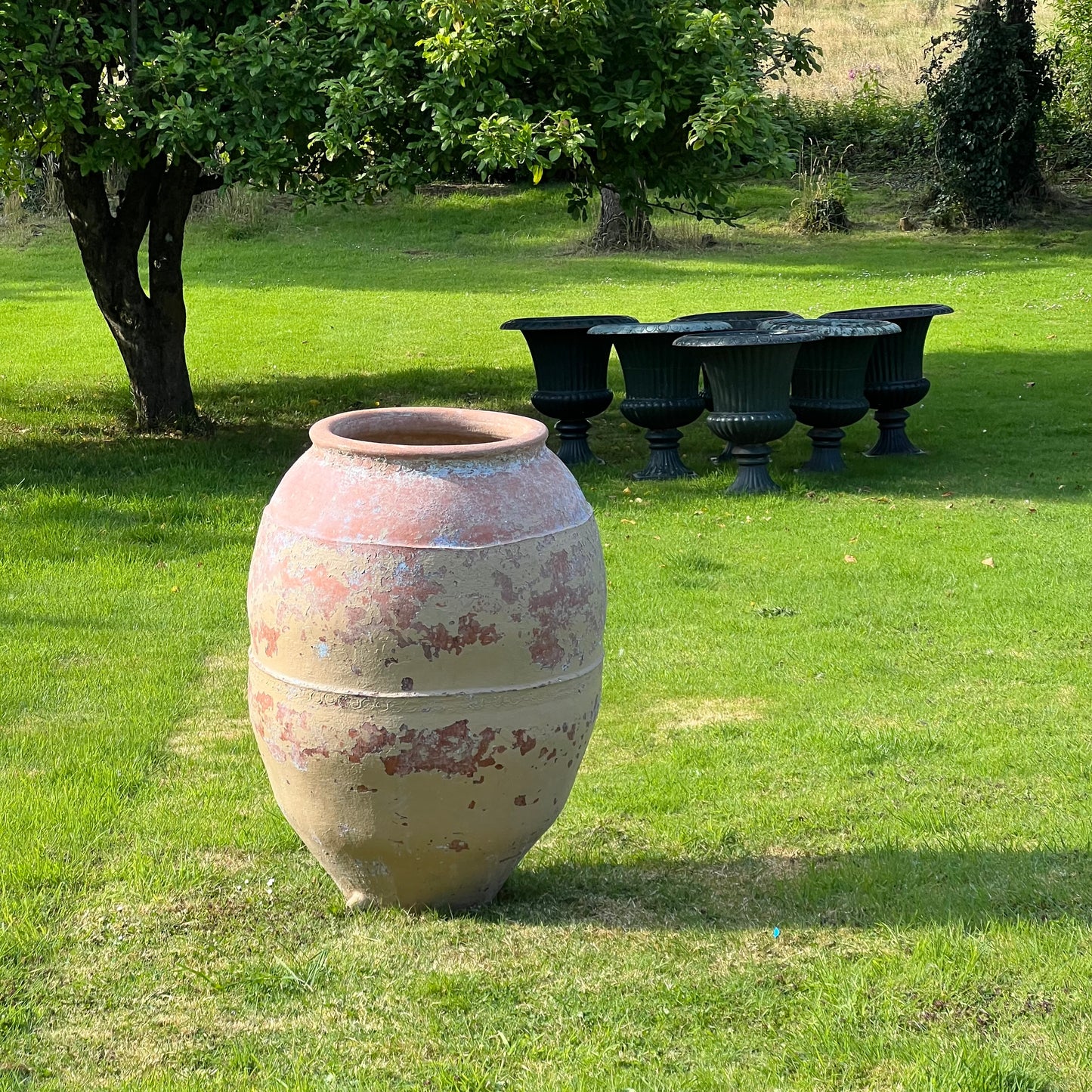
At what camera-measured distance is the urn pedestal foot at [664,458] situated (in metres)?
10.9

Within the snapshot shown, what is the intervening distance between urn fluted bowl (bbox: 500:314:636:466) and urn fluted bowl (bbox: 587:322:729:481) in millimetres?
383

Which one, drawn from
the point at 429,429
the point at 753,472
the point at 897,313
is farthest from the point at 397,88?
the point at 429,429

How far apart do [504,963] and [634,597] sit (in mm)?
3992

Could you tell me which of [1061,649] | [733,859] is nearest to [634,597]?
[1061,649]

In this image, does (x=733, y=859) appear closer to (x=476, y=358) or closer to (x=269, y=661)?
(x=269, y=661)

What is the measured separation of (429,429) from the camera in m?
4.63

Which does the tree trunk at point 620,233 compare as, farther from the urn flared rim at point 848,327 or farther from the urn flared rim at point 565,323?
the urn flared rim at point 848,327

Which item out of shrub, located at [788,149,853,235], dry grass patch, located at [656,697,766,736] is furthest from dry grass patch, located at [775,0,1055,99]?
dry grass patch, located at [656,697,766,736]

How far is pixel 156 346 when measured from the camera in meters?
12.2

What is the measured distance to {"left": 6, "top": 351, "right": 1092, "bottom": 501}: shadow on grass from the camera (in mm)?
10492

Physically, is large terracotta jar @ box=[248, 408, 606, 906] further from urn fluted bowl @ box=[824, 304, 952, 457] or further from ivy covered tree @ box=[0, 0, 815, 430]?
urn fluted bowl @ box=[824, 304, 952, 457]

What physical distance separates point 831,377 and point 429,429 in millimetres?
6556

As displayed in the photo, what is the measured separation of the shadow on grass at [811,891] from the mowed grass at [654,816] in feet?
0.05

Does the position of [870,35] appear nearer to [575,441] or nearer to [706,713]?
[575,441]
